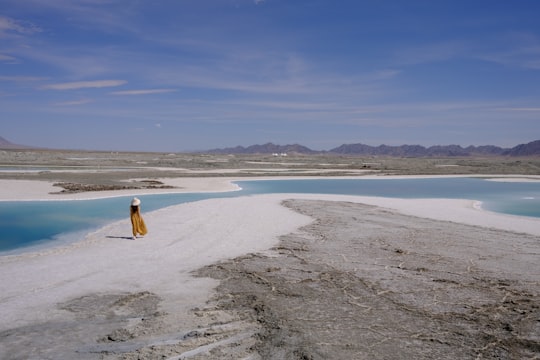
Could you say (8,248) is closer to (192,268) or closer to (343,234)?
(192,268)

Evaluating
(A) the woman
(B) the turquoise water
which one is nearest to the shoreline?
(A) the woman

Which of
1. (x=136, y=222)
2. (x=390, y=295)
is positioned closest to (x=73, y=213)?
(x=136, y=222)

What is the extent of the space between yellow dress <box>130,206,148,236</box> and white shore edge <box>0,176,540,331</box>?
24 cm

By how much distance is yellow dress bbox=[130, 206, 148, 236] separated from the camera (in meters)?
12.2

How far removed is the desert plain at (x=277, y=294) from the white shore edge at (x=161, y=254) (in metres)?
0.05

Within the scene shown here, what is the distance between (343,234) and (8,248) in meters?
8.22

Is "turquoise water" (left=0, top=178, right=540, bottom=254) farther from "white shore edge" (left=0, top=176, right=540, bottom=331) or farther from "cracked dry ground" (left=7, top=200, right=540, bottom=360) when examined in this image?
"cracked dry ground" (left=7, top=200, right=540, bottom=360)

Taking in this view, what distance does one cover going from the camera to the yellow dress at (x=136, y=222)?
12.2 m

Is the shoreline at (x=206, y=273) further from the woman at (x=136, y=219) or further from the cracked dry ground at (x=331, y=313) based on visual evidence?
the woman at (x=136, y=219)

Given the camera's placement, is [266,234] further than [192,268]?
Yes

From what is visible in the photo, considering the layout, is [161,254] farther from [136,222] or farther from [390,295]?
[390,295]

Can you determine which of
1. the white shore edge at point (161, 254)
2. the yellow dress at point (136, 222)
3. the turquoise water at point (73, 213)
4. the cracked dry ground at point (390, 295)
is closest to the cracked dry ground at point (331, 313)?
the cracked dry ground at point (390, 295)

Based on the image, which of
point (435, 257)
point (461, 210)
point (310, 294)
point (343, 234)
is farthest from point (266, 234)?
point (461, 210)

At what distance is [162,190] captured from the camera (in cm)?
2656
